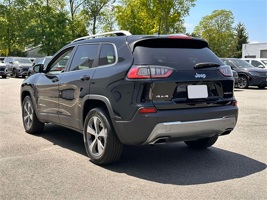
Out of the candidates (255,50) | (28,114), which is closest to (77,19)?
(255,50)

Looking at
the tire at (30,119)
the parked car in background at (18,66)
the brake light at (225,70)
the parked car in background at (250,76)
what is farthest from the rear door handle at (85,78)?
the parked car in background at (18,66)

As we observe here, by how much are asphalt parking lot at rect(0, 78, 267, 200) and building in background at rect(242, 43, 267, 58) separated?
4525cm

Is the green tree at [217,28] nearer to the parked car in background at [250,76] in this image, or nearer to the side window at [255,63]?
the side window at [255,63]

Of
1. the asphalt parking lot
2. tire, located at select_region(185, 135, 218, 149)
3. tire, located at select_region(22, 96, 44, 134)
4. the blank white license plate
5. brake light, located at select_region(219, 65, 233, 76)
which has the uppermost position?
brake light, located at select_region(219, 65, 233, 76)

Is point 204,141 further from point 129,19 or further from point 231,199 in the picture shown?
point 129,19

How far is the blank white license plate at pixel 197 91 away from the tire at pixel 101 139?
1091 mm

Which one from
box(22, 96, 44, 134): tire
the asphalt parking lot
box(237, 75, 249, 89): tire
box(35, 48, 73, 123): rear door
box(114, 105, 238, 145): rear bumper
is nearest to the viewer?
the asphalt parking lot

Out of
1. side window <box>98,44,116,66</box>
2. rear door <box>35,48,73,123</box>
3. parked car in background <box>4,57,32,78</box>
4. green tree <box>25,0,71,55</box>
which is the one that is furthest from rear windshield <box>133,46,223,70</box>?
green tree <box>25,0,71,55</box>

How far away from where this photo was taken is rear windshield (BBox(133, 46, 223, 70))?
169 inches

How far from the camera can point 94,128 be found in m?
4.84

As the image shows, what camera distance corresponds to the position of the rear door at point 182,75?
4195 mm

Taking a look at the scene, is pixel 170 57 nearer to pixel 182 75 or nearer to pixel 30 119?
pixel 182 75

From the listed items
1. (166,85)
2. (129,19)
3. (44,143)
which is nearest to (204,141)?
(166,85)

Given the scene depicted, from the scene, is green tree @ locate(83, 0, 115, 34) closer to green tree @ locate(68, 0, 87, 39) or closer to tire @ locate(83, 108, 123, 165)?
green tree @ locate(68, 0, 87, 39)
